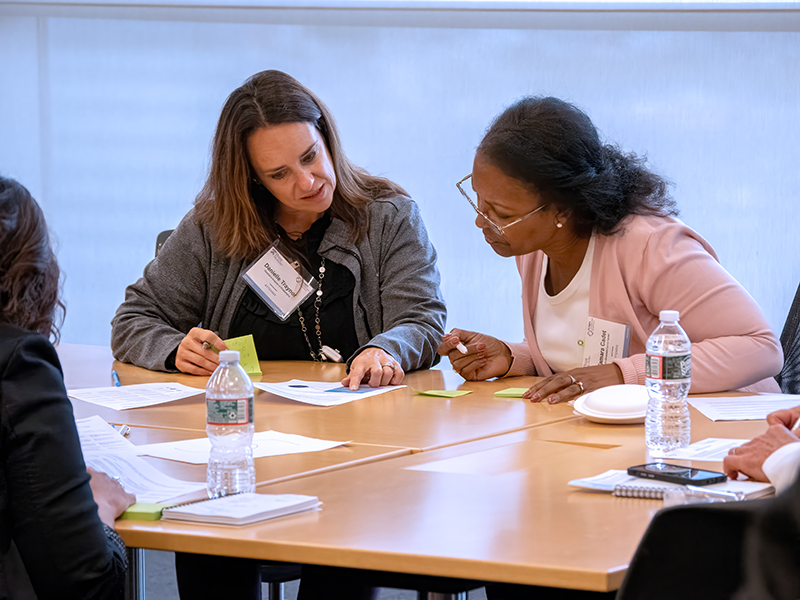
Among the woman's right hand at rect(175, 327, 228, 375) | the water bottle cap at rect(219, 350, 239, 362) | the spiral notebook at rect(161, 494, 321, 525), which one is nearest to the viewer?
the spiral notebook at rect(161, 494, 321, 525)

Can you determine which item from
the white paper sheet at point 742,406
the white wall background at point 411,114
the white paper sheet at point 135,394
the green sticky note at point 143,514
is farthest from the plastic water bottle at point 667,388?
the white wall background at point 411,114

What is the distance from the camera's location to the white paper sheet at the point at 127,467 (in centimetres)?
124

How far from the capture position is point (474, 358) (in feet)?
7.45

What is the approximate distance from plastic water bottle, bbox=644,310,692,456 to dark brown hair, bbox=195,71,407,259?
121 centimetres

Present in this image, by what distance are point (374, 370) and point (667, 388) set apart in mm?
762

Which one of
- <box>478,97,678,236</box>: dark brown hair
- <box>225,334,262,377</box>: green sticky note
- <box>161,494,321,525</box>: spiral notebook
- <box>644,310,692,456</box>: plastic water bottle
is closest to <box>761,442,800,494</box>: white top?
<box>644,310,692,456</box>: plastic water bottle

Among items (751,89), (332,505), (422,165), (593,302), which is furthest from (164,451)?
(751,89)

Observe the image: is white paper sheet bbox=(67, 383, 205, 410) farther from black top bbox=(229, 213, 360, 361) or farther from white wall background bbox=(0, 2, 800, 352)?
white wall background bbox=(0, 2, 800, 352)

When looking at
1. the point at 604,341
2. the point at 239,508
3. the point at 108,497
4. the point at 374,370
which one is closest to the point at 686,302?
the point at 604,341

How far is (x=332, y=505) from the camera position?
3.84 ft

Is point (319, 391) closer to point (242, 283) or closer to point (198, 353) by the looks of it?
point (198, 353)

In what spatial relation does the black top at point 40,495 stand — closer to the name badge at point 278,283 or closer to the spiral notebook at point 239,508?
the spiral notebook at point 239,508

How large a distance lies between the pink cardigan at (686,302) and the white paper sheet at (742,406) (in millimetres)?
71

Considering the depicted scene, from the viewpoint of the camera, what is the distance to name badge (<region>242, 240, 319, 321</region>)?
2.55 metres
